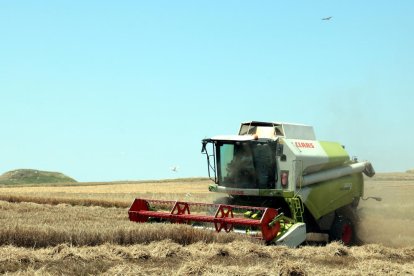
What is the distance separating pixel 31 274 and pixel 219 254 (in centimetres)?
352

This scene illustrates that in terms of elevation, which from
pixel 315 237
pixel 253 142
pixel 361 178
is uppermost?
pixel 253 142

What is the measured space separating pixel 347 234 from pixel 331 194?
1.12 meters

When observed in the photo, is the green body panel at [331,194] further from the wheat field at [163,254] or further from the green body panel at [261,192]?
the wheat field at [163,254]

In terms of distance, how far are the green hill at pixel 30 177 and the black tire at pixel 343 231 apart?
202ft

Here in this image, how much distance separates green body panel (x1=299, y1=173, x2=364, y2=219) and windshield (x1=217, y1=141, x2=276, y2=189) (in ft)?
2.80

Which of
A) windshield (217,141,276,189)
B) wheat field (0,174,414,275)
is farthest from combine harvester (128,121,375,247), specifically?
wheat field (0,174,414,275)

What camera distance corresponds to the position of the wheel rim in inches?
554

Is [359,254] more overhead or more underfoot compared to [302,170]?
more underfoot

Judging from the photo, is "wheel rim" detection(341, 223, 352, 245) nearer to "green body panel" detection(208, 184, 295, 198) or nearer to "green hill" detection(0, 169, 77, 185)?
"green body panel" detection(208, 184, 295, 198)

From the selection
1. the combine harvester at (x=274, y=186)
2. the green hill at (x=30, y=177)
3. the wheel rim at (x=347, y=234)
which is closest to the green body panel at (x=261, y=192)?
the combine harvester at (x=274, y=186)

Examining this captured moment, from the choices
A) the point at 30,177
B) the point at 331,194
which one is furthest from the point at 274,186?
the point at 30,177

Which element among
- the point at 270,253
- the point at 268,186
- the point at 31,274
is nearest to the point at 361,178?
the point at 268,186

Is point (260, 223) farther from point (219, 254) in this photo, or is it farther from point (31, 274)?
point (31, 274)

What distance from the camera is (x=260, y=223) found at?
35.8 ft
